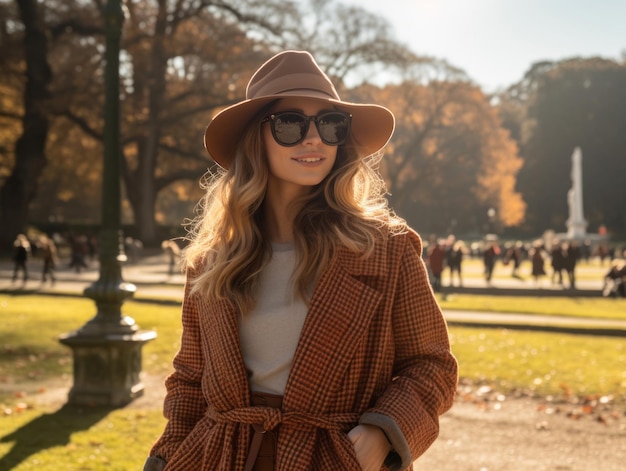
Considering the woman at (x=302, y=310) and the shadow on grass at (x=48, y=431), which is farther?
the shadow on grass at (x=48, y=431)

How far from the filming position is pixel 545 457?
603cm

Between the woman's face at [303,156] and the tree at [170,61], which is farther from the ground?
the tree at [170,61]

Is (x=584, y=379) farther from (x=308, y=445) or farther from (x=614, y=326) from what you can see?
(x=308, y=445)

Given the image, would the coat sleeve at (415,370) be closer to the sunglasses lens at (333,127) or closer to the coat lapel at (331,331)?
the coat lapel at (331,331)

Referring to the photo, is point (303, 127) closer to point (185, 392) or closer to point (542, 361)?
point (185, 392)

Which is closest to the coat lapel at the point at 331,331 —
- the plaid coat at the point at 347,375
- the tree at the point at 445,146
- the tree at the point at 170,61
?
the plaid coat at the point at 347,375

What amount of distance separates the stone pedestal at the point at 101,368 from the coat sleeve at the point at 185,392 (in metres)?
5.31

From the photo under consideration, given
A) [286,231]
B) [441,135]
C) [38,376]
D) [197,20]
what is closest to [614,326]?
[38,376]

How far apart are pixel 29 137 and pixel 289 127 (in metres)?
31.5

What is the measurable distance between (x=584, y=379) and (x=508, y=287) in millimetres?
14372

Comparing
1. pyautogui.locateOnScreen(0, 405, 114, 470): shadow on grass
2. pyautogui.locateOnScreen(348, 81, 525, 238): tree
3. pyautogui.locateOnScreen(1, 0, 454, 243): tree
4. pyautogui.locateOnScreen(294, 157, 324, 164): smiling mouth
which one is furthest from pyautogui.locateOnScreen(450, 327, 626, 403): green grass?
pyautogui.locateOnScreen(348, 81, 525, 238): tree

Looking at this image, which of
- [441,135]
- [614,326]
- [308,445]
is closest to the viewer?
[308,445]

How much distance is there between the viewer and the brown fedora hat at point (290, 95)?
93.5 inches

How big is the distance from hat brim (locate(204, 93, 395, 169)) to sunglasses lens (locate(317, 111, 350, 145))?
4cm
